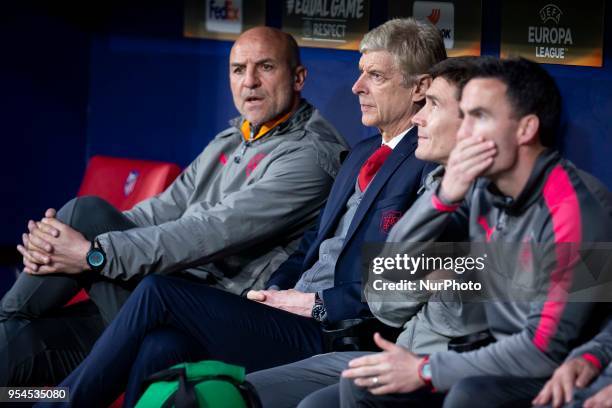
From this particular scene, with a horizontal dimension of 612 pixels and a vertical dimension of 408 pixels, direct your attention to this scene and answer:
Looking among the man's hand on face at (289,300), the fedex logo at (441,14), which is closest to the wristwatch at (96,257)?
the man's hand on face at (289,300)

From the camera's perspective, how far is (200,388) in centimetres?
245

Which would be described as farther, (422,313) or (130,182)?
(130,182)

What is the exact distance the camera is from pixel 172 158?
450 cm

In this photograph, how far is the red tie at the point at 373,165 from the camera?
9.75 feet

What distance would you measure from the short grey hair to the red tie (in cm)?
20

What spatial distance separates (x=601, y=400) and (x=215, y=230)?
148cm

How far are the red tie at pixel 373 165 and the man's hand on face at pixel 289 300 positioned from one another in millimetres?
342

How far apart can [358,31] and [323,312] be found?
1434 millimetres

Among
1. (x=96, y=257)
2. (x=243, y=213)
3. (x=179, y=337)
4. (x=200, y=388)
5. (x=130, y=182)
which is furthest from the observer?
(x=130, y=182)

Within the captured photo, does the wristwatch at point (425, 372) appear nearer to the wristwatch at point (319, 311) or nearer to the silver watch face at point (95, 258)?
the wristwatch at point (319, 311)

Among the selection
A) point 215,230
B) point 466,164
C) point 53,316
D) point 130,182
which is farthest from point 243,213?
point 466,164

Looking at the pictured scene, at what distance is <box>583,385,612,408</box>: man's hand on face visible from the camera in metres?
1.96

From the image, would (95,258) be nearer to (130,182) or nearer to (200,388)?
(200,388)

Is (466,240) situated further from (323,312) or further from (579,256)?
(323,312)
